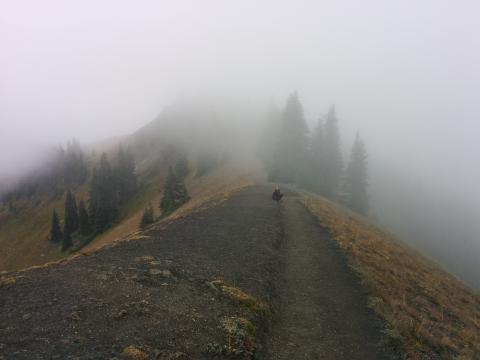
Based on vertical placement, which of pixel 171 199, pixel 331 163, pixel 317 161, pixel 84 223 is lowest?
pixel 84 223

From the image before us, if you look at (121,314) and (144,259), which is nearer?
(121,314)

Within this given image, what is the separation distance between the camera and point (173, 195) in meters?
56.0

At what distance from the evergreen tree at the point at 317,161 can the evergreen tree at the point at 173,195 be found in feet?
69.6

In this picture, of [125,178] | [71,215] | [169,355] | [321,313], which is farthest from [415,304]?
[125,178]

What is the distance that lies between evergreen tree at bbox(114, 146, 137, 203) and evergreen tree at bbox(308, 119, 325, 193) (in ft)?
201

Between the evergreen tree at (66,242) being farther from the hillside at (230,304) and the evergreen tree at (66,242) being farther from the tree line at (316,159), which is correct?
the hillside at (230,304)

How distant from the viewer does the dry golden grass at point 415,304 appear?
39.0ft

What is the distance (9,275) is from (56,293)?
3.06m

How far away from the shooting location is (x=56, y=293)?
10820 mm

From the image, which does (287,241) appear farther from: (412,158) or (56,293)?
(412,158)

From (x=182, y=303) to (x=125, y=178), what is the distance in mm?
97057

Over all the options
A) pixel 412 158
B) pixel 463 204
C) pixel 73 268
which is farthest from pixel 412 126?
A: pixel 73 268

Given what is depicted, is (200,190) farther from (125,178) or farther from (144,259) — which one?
(125,178)

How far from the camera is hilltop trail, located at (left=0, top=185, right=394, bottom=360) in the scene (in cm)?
873
